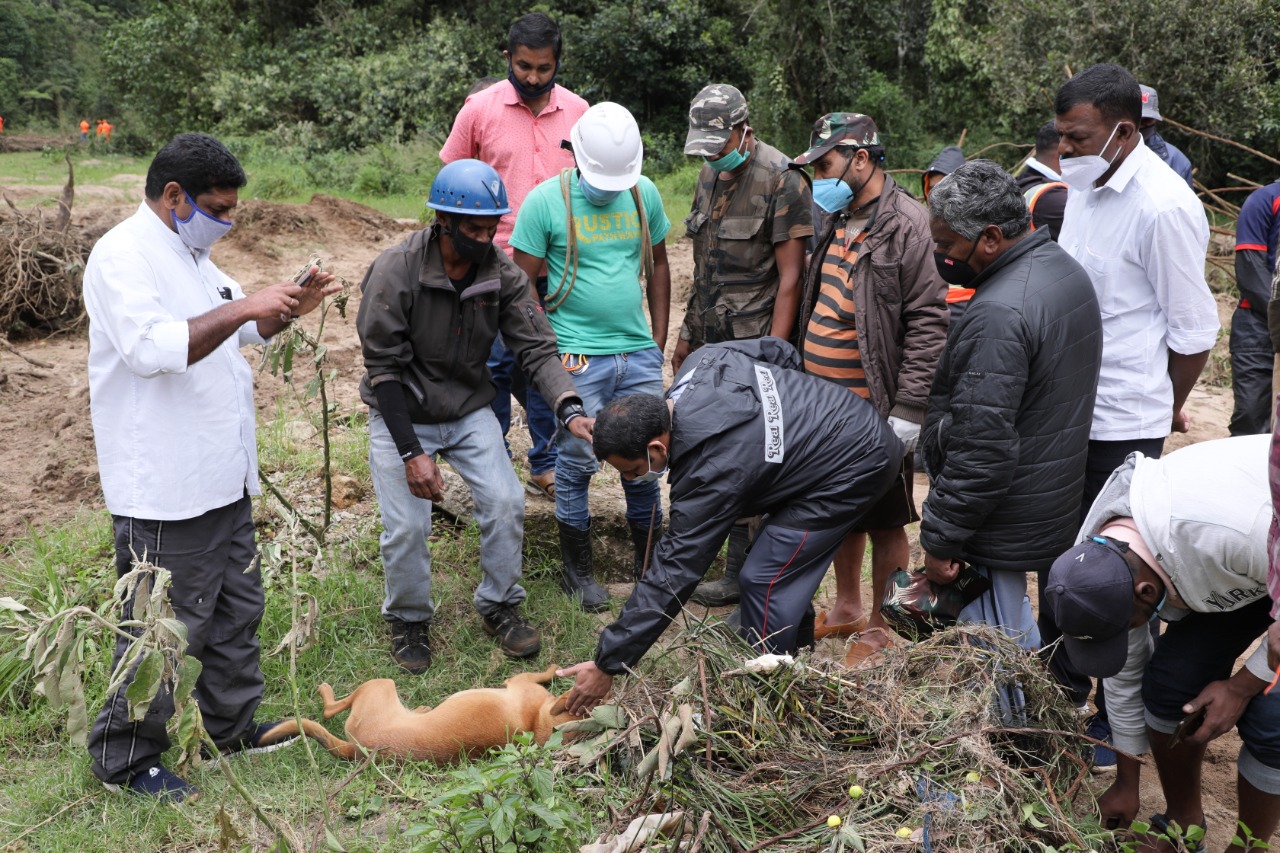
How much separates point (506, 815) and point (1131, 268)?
8.97 ft

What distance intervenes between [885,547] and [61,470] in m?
4.71

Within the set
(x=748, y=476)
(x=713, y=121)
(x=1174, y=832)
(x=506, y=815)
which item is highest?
(x=713, y=121)

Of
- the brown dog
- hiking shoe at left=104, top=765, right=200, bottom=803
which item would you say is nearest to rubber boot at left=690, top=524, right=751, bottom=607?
the brown dog

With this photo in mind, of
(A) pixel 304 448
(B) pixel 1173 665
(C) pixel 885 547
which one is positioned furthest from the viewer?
(A) pixel 304 448

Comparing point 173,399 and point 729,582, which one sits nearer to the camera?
point 173,399

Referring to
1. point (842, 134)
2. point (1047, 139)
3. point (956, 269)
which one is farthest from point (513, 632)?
point (1047, 139)

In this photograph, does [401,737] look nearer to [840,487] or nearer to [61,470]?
[840,487]

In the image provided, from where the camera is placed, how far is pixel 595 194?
446 cm

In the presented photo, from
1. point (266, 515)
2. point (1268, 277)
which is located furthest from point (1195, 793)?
point (266, 515)

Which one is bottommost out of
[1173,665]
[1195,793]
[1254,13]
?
[1195,793]

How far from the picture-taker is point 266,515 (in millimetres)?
5188

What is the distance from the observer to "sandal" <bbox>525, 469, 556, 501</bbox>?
543 cm

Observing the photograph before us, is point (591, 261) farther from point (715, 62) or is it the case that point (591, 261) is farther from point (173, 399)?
point (715, 62)

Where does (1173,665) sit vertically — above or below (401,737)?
above
